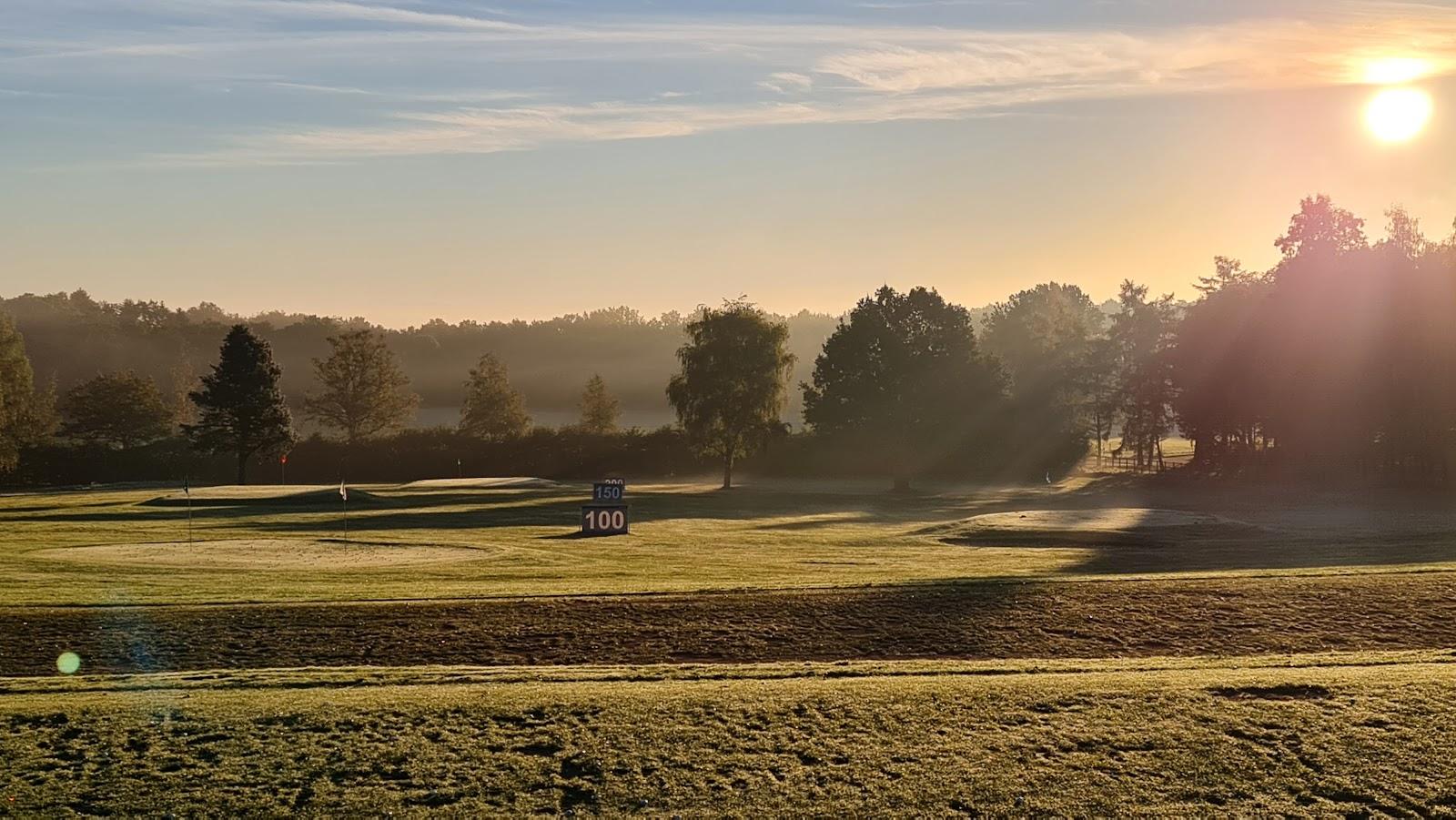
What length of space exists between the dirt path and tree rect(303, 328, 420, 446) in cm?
10068

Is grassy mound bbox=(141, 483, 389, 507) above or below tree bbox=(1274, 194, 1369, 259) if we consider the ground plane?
below

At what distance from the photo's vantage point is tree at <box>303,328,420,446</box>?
394ft

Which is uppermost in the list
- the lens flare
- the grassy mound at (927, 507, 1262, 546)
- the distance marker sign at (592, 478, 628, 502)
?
the distance marker sign at (592, 478, 628, 502)

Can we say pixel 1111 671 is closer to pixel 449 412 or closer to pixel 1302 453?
pixel 1302 453

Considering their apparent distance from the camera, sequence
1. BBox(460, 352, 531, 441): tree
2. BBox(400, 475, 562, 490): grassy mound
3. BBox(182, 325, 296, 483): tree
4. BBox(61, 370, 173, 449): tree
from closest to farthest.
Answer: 1. BBox(400, 475, 562, 490): grassy mound
2. BBox(182, 325, 296, 483): tree
3. BBox(61, 370, 173, 449): tree
4. BBox(460, 352, 531, 441): tree

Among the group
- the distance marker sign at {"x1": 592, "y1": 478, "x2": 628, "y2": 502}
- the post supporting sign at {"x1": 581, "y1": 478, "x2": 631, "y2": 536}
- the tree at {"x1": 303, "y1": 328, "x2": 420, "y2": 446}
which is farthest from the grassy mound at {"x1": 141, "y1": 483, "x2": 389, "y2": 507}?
the tree at {"x1": 303, "y1": 328, "x2": 420, "y2": 446}

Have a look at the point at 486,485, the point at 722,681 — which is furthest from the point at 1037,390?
the point at 722,681

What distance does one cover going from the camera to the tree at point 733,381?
8288 cm

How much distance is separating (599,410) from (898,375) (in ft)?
134

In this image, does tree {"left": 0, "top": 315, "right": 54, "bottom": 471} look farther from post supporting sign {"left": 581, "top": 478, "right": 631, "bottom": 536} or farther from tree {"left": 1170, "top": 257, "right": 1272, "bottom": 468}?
tree {"left": 1170, "top": 257, "right": 1272, "bottom": 468}

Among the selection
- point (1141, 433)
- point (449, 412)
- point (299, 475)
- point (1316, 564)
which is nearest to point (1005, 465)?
point (1141, 433)

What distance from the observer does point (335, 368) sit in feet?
396

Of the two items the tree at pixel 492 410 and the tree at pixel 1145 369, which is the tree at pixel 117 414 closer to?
the tree at pixel 492 410

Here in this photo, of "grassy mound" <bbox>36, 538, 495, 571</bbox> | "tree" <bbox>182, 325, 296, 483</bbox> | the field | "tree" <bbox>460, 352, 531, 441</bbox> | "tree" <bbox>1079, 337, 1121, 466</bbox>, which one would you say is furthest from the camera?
"tree" <bbox>460, 352, 531, 441</bbox>
